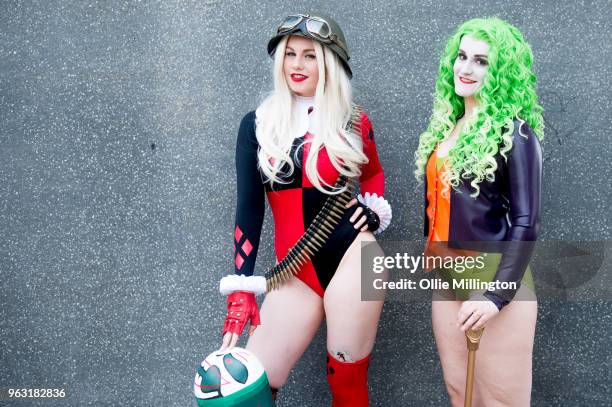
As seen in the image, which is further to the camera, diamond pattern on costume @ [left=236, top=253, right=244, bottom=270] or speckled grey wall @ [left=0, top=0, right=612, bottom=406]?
speckled grey wall @ [left=0, top=0, right=612, bottom=406]

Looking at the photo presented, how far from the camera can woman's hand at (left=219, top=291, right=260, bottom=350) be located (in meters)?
2.70

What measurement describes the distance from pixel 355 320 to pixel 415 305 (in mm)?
1007

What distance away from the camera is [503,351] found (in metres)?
2.58

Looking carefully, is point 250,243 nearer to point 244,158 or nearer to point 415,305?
point 244,158

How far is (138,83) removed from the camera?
3.69 metres

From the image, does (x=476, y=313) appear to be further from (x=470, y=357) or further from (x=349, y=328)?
(x=349, y=328)

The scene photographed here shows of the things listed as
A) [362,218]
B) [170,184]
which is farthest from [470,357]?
[170,184]

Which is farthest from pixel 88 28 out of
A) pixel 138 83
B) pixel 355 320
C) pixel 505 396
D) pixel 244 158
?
pixel 505 396

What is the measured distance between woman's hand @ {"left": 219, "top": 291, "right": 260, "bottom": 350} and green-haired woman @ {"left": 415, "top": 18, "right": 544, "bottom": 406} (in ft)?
2.56

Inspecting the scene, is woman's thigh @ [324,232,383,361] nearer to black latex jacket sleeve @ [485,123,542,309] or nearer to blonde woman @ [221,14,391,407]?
blonde woman @ [221,14,391,407]

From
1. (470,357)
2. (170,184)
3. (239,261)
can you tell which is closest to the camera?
(470,357)

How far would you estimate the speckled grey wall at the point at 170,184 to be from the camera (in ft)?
11.7

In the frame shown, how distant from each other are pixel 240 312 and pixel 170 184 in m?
1.22

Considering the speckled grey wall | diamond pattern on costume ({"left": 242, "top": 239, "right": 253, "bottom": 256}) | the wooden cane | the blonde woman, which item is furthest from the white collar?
the wooden cane
